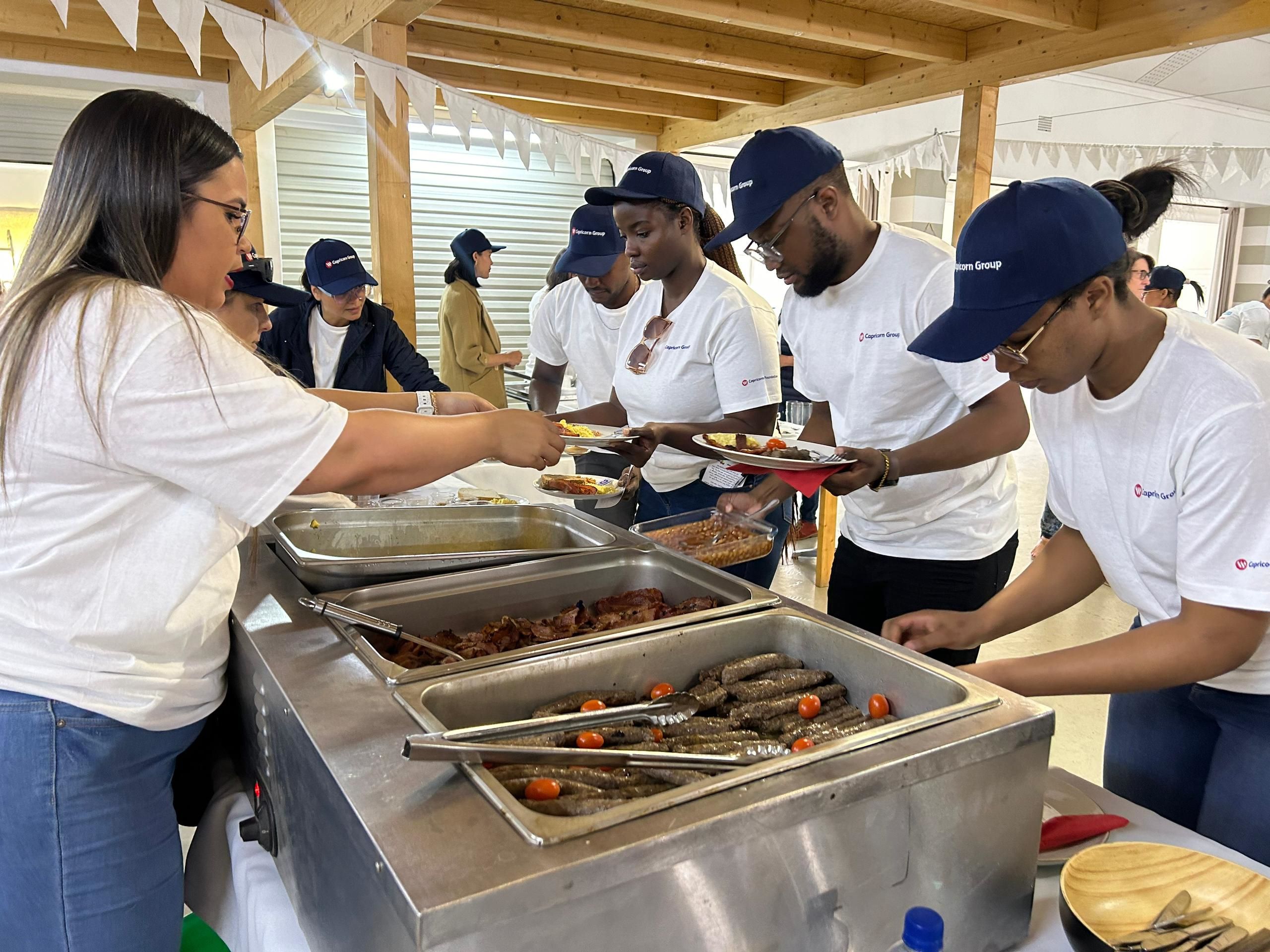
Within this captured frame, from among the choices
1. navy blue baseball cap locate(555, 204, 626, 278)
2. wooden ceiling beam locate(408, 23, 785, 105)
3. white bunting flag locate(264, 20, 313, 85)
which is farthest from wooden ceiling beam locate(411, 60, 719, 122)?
navy blue baseball cap locate(555, 204, 626, 278)

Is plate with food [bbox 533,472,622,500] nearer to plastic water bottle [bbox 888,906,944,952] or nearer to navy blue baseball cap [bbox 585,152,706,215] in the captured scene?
navy blue baseball cap [bbox 585,152,706,215]

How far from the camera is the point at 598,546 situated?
6.26 feet

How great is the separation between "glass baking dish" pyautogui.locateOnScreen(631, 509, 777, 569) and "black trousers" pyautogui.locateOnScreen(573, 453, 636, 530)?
0.52 m

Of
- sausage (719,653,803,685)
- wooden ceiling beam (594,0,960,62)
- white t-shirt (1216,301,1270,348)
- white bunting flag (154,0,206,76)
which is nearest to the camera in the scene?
sausage (719,653,803,685)

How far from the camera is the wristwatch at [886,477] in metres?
1.95

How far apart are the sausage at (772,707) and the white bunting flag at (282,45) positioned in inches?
135

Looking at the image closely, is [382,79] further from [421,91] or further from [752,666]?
[752,666]

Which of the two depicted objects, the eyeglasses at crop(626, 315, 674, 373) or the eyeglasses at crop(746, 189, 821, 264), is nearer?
the eyeglasses at crop(746, 189, 821, 264)

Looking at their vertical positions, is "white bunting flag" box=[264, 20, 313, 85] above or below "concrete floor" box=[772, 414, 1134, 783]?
above

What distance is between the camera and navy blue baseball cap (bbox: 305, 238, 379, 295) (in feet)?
11.9

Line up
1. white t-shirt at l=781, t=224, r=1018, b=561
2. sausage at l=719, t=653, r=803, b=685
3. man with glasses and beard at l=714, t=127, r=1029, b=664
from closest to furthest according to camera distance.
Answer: sausage at l=719, t=653, r=803, b=685 → man with glasses and beard at l=714, t=127, r=1029, b=664 → white t-shirt at l=781, t=224, r=1018, b=561

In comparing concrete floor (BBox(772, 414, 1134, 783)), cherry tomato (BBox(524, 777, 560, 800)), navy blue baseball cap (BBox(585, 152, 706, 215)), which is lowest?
concrete floor (BBox(772, 414, 1134, 783))

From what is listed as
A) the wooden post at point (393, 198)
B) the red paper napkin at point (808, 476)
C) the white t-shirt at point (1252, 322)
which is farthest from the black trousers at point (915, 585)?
the white t-shirt at point (1252, 322)

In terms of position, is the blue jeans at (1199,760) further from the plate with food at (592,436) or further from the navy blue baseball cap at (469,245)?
the navy blue baseball cap at (469,245)
